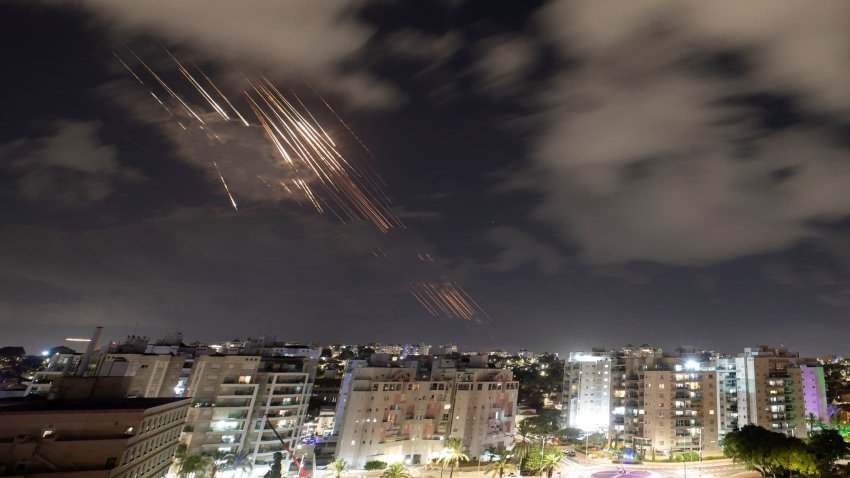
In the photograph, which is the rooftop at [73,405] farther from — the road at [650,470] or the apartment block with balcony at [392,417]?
the road at [650,470]

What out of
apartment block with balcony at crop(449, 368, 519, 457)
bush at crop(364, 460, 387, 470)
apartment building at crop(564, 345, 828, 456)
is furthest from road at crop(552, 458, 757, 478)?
bush at crop(364, 460, 387, 470)


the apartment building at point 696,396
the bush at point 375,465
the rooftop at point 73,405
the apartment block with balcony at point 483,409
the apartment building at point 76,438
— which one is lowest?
the bush at point 375,465

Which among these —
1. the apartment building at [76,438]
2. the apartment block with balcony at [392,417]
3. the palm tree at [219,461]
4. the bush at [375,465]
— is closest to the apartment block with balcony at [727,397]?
the apartment block with balcony at [392,417]

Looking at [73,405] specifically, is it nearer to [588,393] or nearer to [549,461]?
[549,461]

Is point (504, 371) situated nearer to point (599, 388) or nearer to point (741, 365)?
point (599, 388)

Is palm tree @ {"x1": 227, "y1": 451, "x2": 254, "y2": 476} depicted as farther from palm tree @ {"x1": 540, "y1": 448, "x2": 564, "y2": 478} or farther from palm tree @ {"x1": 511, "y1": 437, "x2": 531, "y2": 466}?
palm tree @ {"x1": 540, "y1": 448, "x2": 564, "y2": 478}
